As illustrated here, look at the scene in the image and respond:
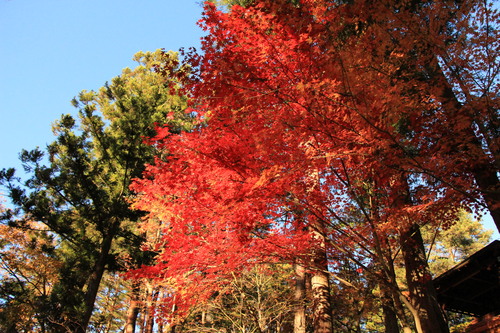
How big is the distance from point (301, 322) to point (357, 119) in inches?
268

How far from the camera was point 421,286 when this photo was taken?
21.0ft

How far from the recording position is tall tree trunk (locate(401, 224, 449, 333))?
19.9ft

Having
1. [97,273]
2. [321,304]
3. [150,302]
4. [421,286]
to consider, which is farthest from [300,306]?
[97,273]

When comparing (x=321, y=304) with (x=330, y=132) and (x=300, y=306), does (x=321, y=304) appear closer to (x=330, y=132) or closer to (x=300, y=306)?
(x=300, y=306)

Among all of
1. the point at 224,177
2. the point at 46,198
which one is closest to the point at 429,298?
the point at 224,177

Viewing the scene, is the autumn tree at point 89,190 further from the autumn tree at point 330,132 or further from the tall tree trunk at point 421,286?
the tall tree trunk at point 421,286

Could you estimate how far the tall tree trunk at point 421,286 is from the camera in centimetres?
607

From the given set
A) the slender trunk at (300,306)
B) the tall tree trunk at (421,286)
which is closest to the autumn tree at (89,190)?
the slender trunk at (300,306)

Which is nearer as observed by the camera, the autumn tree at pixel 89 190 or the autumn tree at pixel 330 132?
the autumn tree at pixel 330 132

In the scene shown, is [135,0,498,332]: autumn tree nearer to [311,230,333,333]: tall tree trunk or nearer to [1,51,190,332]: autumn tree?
[311,230,333,333]: tall tree trunk

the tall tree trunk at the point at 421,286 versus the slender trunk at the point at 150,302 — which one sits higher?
the slender trunk at the point at 150,302

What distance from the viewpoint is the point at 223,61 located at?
5117 millimetres

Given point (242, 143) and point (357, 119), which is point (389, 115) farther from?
point (242, 143)

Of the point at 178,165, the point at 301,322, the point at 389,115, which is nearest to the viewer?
the point at 389,115
